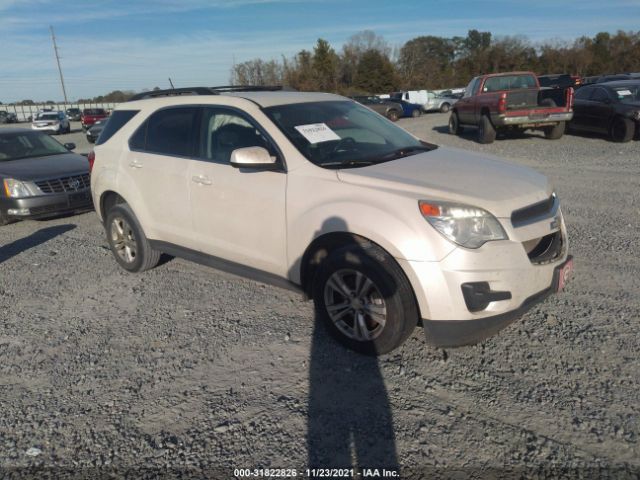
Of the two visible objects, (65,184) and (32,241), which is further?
(65,184)

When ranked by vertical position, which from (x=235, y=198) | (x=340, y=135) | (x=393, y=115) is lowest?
(x=393, y=115)

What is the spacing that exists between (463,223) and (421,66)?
66.0 m

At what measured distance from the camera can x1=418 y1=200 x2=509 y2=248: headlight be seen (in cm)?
306

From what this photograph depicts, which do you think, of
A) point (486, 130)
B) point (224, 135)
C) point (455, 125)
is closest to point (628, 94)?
point (486, 130)

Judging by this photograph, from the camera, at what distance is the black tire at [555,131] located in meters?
14.4

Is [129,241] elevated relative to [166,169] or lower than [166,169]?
lower

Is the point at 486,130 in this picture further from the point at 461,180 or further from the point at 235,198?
the point at 235,198

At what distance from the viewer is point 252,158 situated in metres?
3.67

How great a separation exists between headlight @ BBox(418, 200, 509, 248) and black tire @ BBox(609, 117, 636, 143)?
12310 millimetres

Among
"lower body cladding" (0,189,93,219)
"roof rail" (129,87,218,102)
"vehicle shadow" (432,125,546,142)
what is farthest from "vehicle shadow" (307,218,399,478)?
"vehicle shadow" (432,125,546,142)

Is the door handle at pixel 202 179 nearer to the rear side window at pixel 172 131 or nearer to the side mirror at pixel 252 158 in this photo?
the rear side window at pixel 172 131

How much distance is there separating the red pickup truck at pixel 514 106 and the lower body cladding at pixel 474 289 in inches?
457

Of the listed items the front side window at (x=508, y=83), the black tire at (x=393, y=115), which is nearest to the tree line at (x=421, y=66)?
the black tire at (x=393, y=115)

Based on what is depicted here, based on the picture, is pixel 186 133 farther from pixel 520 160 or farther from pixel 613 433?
pixel 520 160
